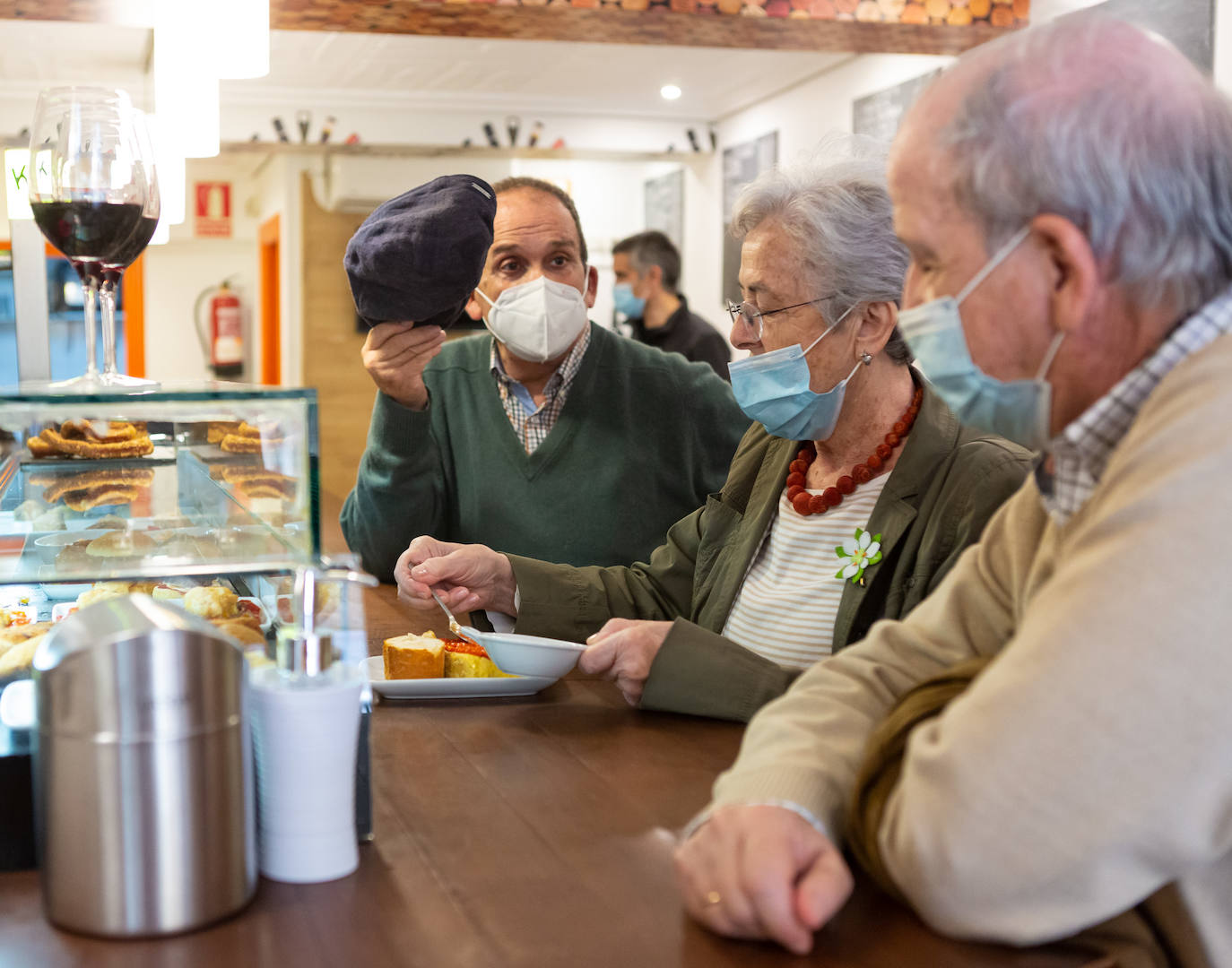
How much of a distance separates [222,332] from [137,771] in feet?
38.9

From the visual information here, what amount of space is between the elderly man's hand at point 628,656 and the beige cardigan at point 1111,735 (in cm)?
58

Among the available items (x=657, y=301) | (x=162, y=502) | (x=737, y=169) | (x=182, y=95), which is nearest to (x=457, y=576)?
(x=162, y=502)

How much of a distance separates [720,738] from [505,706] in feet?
0.91

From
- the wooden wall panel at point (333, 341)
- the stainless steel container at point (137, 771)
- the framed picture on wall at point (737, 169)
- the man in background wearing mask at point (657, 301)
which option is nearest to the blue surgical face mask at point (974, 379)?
the stainless steel container at point (137, 771)

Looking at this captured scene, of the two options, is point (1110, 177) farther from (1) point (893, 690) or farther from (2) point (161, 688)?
(2) point (161, 688)

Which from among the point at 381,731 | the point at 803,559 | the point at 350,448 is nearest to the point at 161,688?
the point at 381,731

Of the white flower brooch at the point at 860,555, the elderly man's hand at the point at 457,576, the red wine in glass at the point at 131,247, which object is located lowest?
the elderly man's hand at the point at 457,576

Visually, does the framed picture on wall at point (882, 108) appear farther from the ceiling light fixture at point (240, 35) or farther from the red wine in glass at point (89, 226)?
the red wine in glass at point (89, 226)

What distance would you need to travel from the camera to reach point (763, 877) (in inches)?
33.7

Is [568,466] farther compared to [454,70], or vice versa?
[454,70]

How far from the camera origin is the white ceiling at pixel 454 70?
6.72 metres

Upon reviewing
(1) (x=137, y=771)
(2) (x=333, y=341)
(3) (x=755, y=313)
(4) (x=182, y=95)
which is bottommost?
(1) (x=137, y=771)

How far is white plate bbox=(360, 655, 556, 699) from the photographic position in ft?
4.76

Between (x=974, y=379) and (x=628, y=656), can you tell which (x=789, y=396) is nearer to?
(x=628, y=656)
